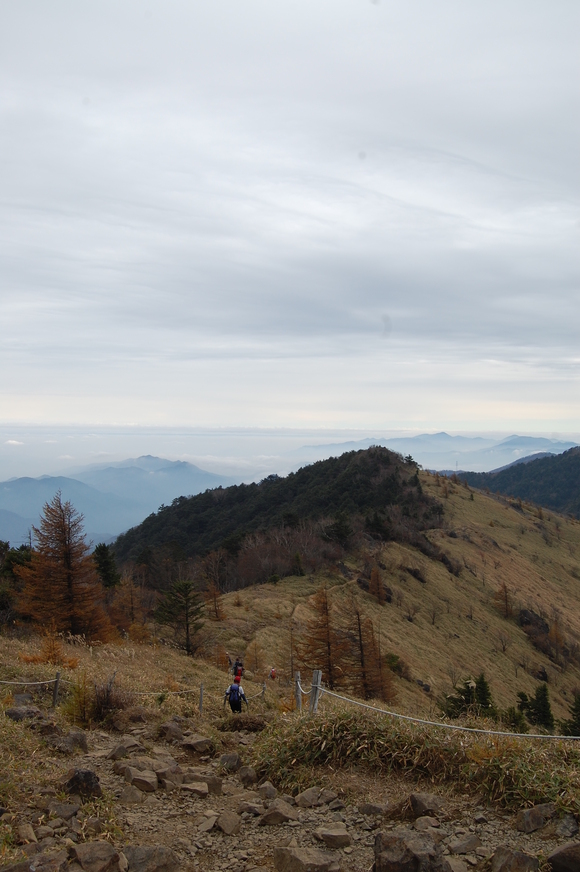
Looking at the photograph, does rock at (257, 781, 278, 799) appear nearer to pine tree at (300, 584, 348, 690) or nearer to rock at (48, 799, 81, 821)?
rock at (48, 799, 81, 821)

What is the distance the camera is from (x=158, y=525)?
93.1m

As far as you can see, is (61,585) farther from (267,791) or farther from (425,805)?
(425,805)

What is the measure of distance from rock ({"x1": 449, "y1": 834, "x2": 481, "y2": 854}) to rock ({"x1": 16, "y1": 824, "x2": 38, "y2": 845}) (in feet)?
11.9

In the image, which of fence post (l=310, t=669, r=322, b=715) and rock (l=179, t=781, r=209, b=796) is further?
fence post (l=310, t=669, r=322, b=715)

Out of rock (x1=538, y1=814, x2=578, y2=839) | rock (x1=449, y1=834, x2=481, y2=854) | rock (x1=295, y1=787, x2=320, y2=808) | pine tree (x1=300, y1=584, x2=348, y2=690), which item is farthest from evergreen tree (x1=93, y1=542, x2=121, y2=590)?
rock (x1=538, y1=814, x2=578, y2=839)

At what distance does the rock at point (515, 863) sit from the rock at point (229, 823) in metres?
2.42

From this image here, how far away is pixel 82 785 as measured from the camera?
5.83 metres

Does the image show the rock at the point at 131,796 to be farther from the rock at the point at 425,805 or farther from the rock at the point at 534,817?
the rock at the point at 534,817

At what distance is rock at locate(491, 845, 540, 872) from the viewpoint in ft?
14.2

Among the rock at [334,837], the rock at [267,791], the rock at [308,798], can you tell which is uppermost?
the rock at [334,837]

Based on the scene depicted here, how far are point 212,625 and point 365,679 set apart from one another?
30.5 ft

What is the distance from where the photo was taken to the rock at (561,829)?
→ 485 centimetres

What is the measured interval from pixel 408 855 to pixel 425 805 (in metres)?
1.12

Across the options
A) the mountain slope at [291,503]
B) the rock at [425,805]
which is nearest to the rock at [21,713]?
the rock at [425,805]
